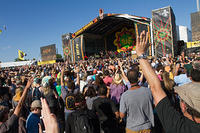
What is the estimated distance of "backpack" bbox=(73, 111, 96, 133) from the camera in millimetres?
1775

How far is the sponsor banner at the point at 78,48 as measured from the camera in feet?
73.0

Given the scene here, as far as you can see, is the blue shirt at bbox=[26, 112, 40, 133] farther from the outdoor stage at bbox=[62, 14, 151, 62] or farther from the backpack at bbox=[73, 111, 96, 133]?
the outdoor stage at bbox=[62, 14, 151, 62]

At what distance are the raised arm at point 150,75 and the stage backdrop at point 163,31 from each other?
1659 cm

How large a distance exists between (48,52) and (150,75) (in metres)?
32.9

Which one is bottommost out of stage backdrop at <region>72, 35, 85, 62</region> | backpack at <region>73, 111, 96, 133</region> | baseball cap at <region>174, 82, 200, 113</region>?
backpack at <region>73, 111, 96, 133</region>

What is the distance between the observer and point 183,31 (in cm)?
5797

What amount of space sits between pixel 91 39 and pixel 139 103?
84.6 feet

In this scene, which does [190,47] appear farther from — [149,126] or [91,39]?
[149,126]

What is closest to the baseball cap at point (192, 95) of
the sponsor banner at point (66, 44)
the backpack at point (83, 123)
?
the backpack at point (83, 123)

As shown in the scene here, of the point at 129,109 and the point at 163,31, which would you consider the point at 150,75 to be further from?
the point at 163,31

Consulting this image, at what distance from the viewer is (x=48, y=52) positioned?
103 feet

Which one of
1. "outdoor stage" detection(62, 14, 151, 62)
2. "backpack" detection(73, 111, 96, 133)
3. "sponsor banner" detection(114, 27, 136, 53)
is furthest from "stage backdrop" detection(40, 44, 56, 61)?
"backpack" detection(73, 111, 96, 133)

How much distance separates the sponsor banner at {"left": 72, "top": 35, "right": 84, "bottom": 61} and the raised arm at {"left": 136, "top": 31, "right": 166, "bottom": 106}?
69.5ft

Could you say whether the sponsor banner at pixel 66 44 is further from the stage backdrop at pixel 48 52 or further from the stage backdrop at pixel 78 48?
the stage backdrop at pixel 48 52
